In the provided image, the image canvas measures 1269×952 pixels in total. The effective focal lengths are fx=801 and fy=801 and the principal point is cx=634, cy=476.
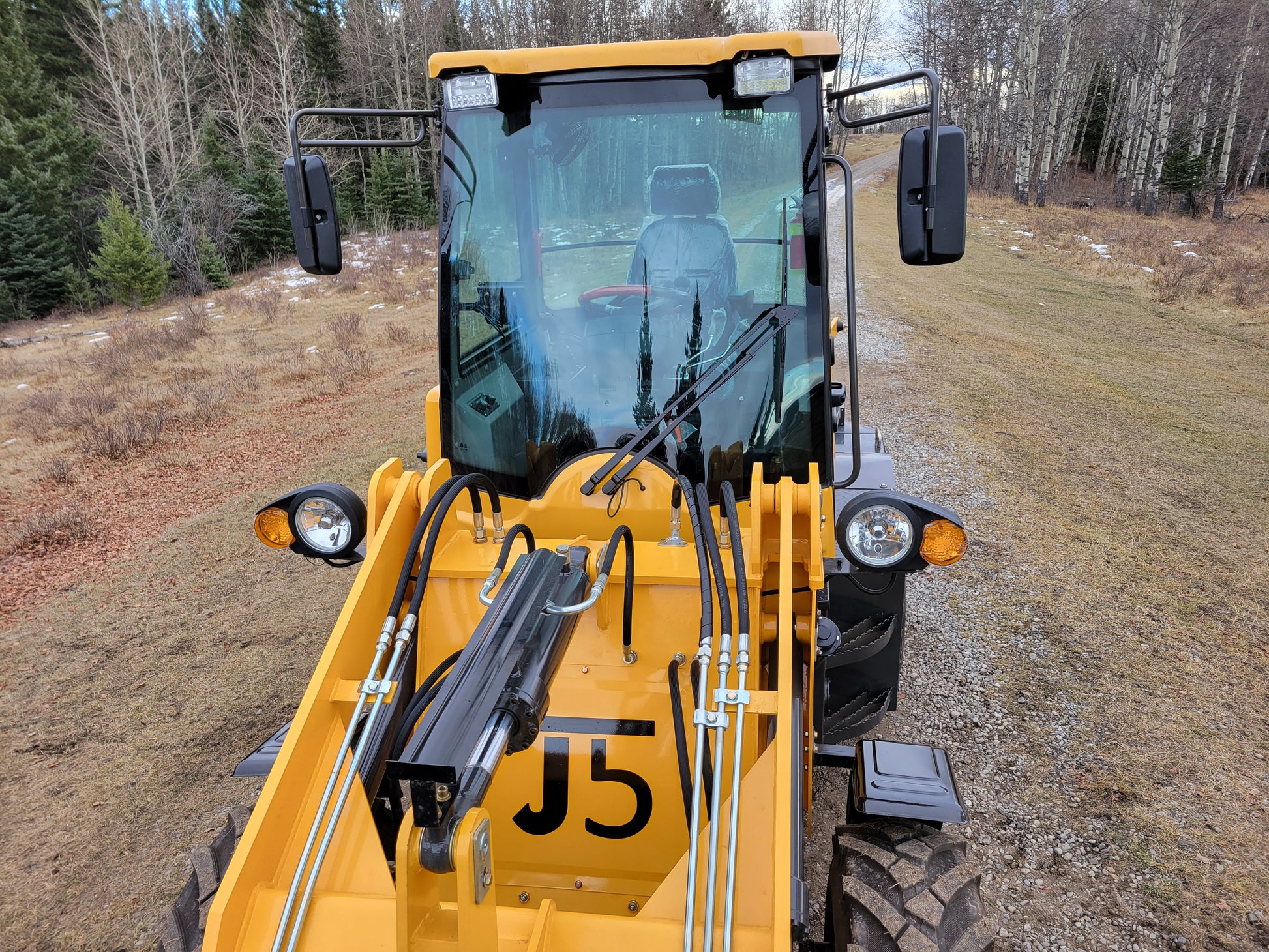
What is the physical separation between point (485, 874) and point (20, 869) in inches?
136

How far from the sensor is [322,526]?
9.51 ft

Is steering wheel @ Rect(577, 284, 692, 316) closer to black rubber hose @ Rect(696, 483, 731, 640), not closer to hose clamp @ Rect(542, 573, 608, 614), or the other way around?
black rubber hose @ Rect(696, 483, 731, 640)

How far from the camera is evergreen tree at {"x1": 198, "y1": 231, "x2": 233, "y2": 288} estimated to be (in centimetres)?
2777

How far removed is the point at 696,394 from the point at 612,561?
74cm

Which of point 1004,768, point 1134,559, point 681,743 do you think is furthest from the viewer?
point 1134,559

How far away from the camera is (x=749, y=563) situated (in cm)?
261

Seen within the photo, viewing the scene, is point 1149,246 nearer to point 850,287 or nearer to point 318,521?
point 850,287

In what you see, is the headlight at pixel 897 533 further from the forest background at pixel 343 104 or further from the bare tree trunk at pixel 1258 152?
the bare tree trunk at pixel 1258 152

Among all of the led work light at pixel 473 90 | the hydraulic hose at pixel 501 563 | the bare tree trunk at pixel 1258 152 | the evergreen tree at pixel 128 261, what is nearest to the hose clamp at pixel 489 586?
the hydraulic hose at pixel 501 563

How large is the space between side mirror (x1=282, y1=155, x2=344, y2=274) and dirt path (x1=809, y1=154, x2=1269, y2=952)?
6.73ft

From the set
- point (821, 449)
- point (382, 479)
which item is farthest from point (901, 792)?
point (382, 479)

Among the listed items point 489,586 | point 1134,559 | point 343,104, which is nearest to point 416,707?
point 489,586

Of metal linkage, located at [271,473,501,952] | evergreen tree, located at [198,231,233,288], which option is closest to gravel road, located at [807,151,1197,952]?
metal linkage, located at [271,473,501,952]

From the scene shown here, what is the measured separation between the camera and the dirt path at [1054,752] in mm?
3285
